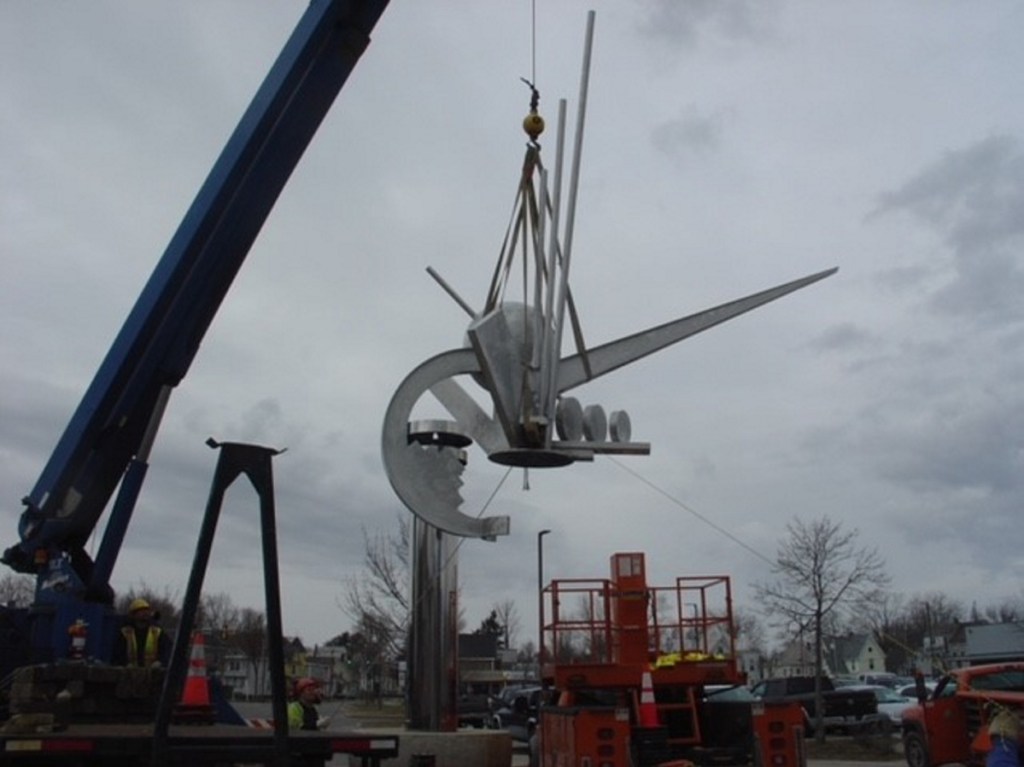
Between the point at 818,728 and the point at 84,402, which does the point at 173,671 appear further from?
the point at 818,728

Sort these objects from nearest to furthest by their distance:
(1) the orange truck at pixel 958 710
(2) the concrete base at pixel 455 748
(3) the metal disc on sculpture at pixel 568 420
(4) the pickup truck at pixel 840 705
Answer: (3) the metal disc on sculpture at pixel 568 420, (2) the concrete base at pixel 455 748, (1) the orange truck at pixel 958 710, (4) the pickup truck at pixel 840 705

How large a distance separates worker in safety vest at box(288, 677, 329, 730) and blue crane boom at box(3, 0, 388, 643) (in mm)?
2494

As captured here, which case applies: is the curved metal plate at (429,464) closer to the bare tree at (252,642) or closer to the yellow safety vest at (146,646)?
the yellow safety vest at (146,646)

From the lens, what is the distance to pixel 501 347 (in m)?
10.8

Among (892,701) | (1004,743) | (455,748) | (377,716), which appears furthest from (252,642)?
(1004,743)

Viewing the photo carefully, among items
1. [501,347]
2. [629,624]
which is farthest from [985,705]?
[501,347]

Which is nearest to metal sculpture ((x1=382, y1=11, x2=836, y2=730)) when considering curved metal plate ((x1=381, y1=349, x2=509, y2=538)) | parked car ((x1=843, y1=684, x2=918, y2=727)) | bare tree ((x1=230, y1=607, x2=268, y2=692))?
curved metal plate ((x1=381, y1=349, x2=509, y2=538))

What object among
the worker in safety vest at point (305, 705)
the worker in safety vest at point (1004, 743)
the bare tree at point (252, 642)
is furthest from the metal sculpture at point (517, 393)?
the bare tree at point (252, 642)

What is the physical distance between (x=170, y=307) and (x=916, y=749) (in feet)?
43.7

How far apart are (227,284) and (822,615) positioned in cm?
1950

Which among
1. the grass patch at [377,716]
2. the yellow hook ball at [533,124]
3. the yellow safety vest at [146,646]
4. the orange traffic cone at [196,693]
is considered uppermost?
the yellow hook ball at [533,124]

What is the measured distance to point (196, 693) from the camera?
10.7 m

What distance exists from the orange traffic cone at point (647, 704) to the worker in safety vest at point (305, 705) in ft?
17.2

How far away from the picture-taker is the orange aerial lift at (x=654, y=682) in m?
13.8
